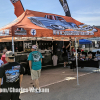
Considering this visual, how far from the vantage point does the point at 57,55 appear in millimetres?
8641

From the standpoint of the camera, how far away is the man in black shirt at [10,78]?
214 cm

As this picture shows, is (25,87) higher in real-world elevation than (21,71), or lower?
lower

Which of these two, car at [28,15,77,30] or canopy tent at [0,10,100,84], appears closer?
canopy tent at [0,10,100,84]

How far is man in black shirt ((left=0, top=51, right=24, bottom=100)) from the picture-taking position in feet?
7.04

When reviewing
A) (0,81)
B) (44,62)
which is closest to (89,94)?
(0,81)

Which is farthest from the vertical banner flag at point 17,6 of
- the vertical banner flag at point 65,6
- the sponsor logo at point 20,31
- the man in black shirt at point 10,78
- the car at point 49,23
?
the man in black shirt at point 10,78

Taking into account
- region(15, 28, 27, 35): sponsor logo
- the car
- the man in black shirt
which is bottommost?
the man in black shirt

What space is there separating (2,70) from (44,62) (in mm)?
5742

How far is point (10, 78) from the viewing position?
7.13 ft

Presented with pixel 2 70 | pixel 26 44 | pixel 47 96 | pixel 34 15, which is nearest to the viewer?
pixel 2 70

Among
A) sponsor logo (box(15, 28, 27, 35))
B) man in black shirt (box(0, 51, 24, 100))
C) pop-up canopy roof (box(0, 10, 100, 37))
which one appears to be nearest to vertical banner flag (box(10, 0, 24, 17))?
pop-up canopy roof (box(0, 10, 100, 37))

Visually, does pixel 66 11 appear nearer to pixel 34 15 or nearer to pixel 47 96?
pixel 34 15

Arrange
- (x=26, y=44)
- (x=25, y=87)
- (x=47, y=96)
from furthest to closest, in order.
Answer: (x=26, y=44) → (x=25, y=87) → (x=47, y=96)

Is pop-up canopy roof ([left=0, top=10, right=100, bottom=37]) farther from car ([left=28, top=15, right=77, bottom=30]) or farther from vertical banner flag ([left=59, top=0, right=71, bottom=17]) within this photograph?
vertical banner flag ([left=59, top=0, right=71, bottom=17])
